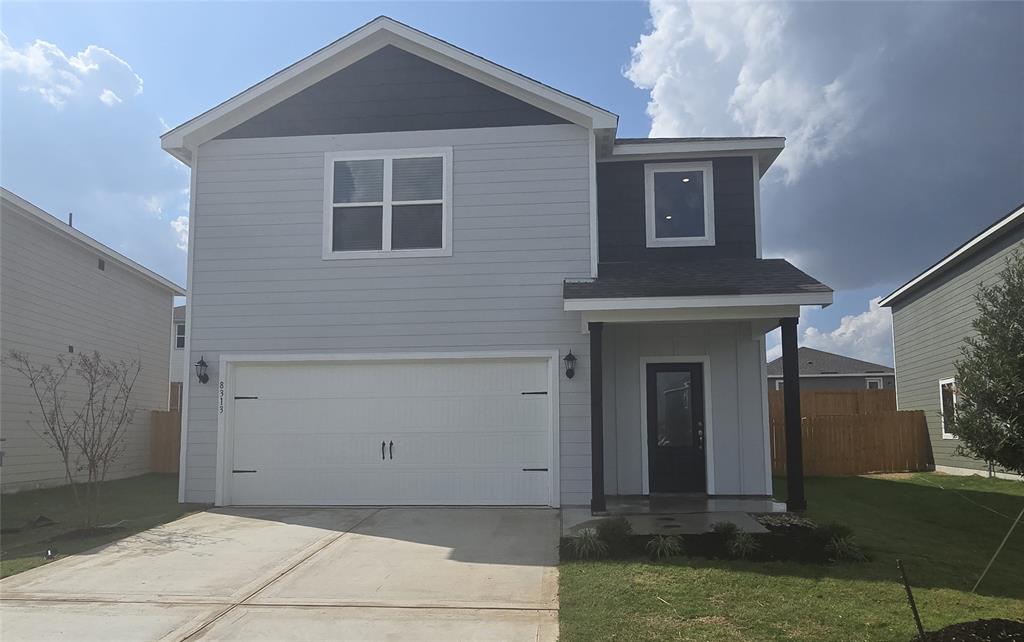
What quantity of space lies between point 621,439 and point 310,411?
474 centimetres

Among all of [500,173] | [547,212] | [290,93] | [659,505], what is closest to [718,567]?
[659,505]

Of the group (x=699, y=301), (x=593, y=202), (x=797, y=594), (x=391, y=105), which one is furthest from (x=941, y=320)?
(x=797, y=594)

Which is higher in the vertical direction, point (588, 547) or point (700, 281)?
point (700, 281)

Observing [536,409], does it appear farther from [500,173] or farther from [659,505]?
[500,173]

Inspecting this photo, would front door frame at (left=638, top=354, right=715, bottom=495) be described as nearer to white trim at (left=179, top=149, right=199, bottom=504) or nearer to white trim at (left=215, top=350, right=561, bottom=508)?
white trim at (left=215, top=350, right=561, bottom=508)

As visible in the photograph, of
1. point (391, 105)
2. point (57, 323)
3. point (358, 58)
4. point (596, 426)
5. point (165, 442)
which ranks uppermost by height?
point (358, 58)

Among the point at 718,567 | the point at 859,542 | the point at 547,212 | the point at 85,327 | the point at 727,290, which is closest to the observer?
the point at 718,567

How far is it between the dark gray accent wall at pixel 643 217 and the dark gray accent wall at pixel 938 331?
559 cm

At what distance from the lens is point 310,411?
11.3 meters

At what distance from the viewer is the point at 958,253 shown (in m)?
15.6

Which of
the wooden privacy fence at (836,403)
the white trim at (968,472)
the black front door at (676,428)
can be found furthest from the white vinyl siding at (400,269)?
the wooden privacy fence at (836,403)

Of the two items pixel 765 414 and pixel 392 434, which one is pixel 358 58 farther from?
pixel 765 414

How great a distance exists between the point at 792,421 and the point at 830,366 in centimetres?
2405

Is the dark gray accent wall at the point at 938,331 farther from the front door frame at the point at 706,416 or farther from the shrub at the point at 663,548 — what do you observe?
the shrub at the point at 663,548
